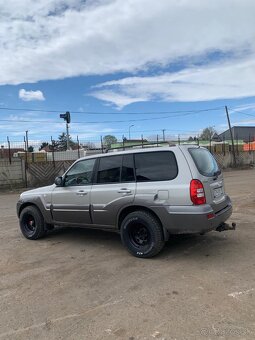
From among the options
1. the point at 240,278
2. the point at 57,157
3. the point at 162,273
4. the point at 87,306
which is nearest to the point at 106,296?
the point at 87,306

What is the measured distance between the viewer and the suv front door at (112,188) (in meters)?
6.16

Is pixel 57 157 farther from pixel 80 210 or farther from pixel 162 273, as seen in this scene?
pixel 162 273

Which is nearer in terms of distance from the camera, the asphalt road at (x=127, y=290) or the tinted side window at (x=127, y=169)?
the asphalt road at (x=127, y=290)

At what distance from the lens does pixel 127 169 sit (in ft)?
20.8

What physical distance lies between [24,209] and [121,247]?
95.9 inches

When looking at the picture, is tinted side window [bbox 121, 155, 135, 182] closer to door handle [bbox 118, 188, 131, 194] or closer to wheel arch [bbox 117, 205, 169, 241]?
door handle [bbox 118, 188, 131, 194]

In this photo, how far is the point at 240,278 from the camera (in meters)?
4.90

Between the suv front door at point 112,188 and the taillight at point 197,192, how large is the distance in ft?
3.30

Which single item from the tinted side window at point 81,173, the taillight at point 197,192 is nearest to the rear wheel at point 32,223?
the tinted side window at point 81,173

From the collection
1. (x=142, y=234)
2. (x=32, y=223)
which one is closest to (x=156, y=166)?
(x=142, y=234)

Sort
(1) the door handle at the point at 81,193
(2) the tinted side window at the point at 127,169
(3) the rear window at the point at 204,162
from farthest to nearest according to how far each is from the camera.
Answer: (1) the door handle at the point at 81,193 < (2) the tinted side window at the point at 127,169 < (3) the rear window at the point at 204,162

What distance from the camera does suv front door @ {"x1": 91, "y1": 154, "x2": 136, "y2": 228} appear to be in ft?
20.2

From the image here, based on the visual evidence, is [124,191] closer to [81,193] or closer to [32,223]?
[81,193]

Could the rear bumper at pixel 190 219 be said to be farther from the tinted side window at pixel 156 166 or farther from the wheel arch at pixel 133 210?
the tinted side window at pixel 156 166
